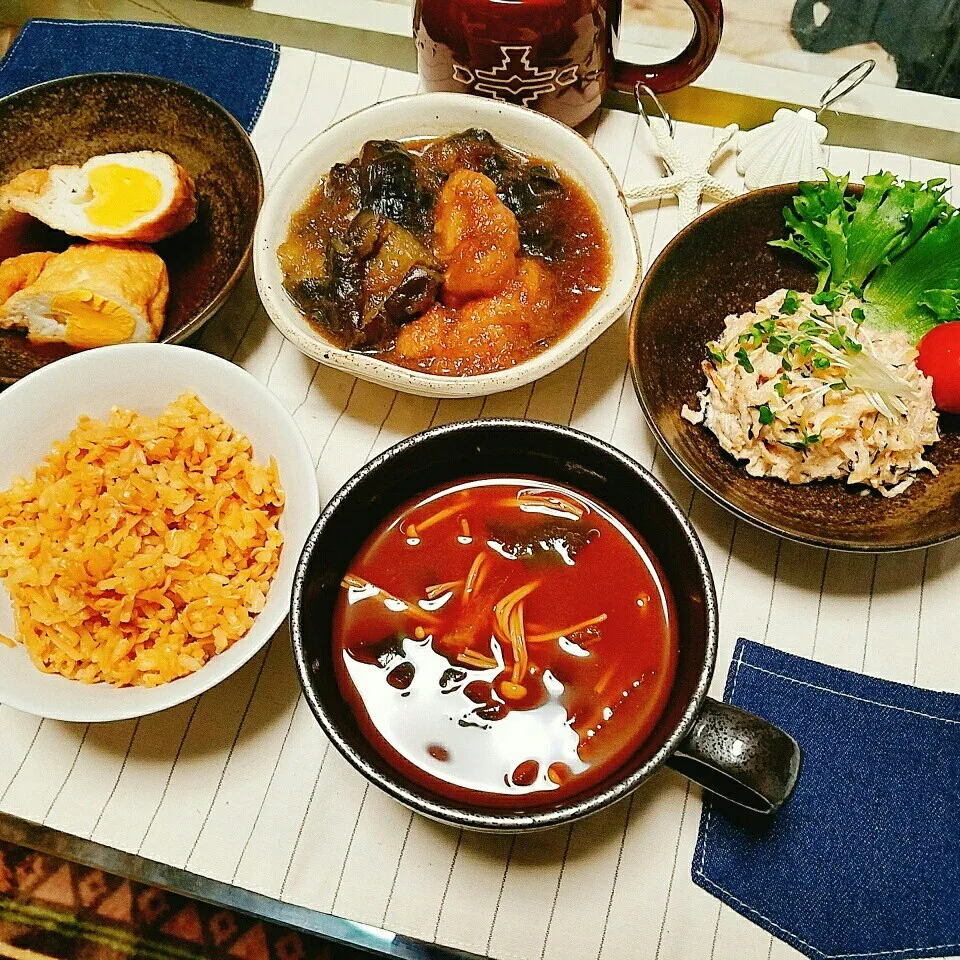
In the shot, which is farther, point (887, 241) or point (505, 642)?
point (887, 241)

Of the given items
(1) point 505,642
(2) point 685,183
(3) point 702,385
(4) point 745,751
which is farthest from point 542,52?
(4) point 745,751

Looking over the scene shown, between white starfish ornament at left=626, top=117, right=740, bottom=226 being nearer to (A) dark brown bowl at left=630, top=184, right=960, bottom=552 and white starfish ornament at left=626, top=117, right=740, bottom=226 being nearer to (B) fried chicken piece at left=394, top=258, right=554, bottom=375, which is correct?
(A) dark brown bowl at left=630, top=184, right=960, bottom=552

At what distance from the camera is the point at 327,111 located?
2199 millimetres

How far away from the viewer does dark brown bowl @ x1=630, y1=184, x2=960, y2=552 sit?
158cm

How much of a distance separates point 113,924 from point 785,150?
2.46m

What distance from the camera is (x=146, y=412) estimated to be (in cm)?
172

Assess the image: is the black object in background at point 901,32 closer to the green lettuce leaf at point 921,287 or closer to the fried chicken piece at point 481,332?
the green lettuce leaf at point 921,287

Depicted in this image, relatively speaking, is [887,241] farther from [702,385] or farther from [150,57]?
[150,57]

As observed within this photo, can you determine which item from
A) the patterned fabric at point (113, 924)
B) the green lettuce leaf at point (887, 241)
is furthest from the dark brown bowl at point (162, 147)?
the patterned fabric at point (113, 924)

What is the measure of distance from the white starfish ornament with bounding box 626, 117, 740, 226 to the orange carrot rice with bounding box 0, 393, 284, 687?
1085 millimetres

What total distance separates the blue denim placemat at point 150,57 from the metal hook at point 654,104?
943mm

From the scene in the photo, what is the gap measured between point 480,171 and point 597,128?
0.45 metres

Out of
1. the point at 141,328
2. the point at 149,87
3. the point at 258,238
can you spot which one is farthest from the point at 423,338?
the point at 149,87

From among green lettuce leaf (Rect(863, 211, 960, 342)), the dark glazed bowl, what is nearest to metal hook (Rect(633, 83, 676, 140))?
green lettuce leaf (Rect(863, 211, 960, 342))
